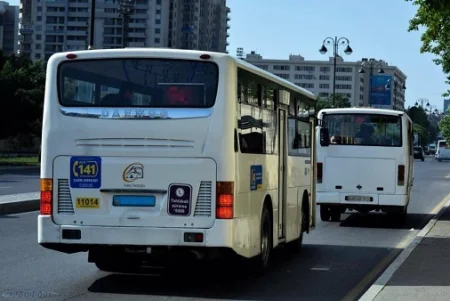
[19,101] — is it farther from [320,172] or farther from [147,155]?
[147,155]

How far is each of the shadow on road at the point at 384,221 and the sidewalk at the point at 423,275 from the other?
5260 millimetres

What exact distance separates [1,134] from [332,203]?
4400 centimetres

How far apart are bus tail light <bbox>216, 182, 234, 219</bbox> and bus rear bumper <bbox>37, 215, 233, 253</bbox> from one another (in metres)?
0.09

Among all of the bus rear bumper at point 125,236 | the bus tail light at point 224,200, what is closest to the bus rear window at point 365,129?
the bus tail light at point 224,200

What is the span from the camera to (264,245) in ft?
41.3

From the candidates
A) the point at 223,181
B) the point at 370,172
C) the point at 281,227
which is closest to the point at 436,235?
the point at 370,172

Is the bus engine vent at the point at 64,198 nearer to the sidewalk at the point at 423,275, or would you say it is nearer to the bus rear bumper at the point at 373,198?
the sidewalk at the point at 423,275

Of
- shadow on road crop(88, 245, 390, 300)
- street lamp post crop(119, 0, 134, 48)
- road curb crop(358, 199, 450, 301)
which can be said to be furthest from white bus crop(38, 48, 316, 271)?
street lamp post crop(119, 0, 134, 48)

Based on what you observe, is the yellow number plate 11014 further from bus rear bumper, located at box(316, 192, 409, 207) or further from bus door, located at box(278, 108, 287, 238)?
bus rear bumper, located at box(316, 192, 409, 207)

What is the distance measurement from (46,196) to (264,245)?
3098mm

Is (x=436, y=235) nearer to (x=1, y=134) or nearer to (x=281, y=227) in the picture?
(x=281, y=227)

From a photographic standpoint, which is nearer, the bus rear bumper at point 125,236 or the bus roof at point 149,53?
the bus rear bumper at point 125,236

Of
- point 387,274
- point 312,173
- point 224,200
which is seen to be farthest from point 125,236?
point 312,173

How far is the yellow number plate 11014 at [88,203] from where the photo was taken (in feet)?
36.4
